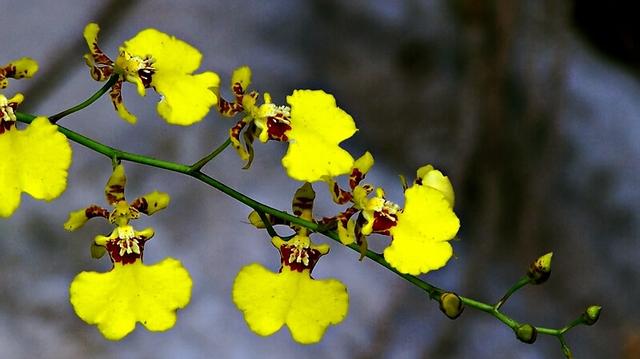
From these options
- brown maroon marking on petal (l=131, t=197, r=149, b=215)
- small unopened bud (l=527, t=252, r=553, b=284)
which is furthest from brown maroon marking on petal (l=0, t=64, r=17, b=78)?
small unopened bud (l=527, t=252, r=553, b=284)

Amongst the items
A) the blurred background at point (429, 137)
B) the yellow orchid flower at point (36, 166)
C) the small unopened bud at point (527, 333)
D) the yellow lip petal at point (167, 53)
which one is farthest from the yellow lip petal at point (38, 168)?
the blurred background at point (429, 137)

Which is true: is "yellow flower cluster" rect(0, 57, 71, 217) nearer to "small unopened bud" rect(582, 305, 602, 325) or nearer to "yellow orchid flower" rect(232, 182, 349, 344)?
"yellow orchid flower" rect(232, 182, 349, 344)

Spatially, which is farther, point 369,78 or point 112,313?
point 369,78

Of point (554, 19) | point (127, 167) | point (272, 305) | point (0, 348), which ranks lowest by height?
point (0, 348)

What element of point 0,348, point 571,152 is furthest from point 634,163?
point 0,348

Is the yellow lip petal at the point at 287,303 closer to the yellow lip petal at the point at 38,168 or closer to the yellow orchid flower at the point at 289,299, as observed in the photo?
the yellow orchid flower at the point at 289,299

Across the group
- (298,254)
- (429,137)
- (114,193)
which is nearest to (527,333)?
(298,254)

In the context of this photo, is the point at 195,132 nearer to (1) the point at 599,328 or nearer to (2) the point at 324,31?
(2) the point at 324,31
